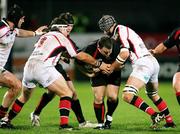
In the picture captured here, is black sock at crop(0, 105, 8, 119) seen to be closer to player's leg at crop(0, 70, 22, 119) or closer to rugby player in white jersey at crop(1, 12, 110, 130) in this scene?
player's leg at crop(0, 70, 22, 119)

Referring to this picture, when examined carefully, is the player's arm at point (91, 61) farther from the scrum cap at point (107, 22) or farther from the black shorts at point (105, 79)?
the scrum cap at point (107, 22)

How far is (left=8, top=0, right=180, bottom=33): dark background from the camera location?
27844mm

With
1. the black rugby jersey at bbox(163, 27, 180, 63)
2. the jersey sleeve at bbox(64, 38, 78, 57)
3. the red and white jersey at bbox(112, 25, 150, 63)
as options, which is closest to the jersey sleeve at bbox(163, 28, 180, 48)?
the black rugby jersey at bbox(163, 27, 180, 63)

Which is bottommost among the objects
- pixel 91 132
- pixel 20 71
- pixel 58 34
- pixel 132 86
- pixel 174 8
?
pixel 91 132

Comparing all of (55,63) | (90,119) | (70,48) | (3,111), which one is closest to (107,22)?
(70,48)

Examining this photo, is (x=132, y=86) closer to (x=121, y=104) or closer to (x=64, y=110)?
(x=64, y=110)

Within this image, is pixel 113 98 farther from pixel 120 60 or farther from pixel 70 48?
pixel 70 48

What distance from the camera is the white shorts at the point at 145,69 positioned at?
11680 millimetres

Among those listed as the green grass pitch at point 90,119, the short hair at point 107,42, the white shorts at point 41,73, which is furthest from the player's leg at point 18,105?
the short hair at point 107,42

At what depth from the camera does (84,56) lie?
11.5m

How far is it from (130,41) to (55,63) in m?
1.52

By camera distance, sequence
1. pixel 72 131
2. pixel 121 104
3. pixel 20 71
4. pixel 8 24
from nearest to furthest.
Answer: pixel 72 131, pixel 8 24, pixel 121 104, pixel 20 71

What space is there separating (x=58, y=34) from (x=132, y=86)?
1.71m

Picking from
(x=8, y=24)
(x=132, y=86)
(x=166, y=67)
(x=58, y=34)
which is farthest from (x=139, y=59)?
(x=166, y=67)
